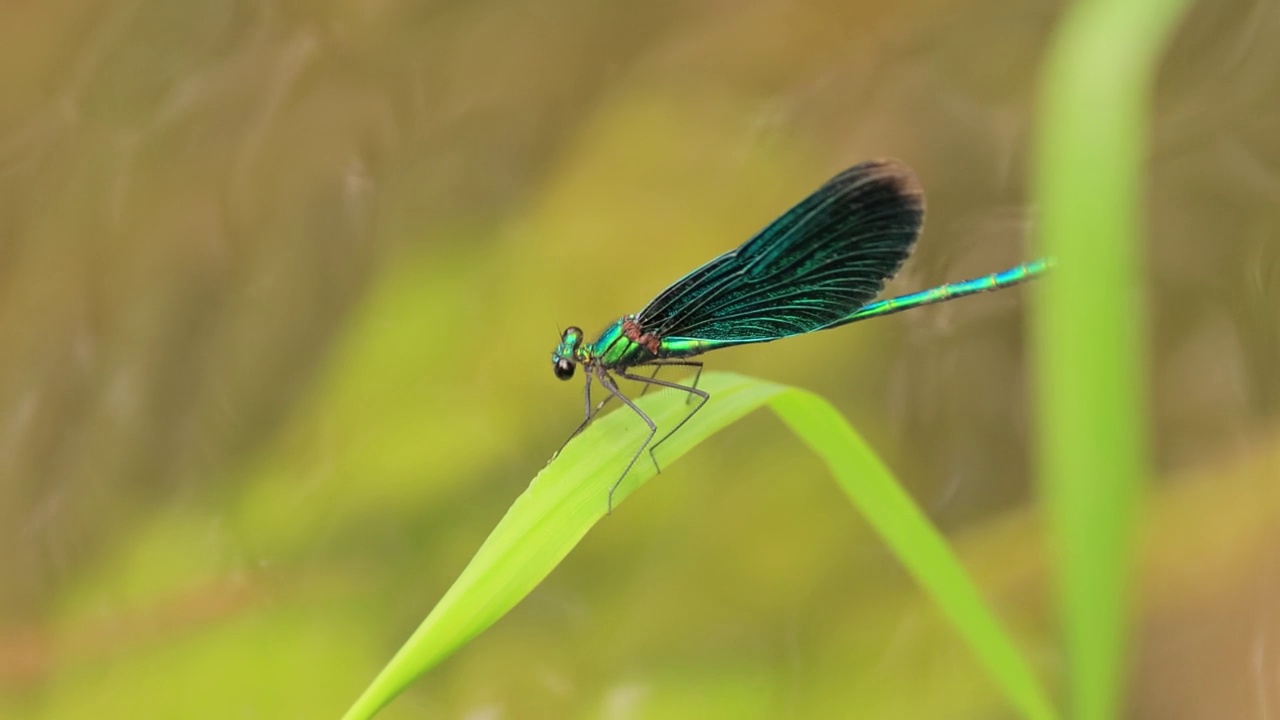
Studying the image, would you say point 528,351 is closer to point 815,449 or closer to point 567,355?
point 567,355

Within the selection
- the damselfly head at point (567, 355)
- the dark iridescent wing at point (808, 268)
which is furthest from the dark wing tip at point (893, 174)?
the damselfly head at point (567, 355)

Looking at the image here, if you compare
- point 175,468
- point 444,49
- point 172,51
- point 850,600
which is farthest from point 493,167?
point 850,600

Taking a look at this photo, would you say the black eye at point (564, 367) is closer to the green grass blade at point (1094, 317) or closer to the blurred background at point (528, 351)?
the blurred background at point (528, 351)

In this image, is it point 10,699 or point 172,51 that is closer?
point 10,699

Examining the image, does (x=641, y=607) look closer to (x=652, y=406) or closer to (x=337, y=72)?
(x=652, y=406)

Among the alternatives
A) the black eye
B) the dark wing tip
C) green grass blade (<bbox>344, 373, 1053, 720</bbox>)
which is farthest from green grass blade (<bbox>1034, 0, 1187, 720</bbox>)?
the black eye
